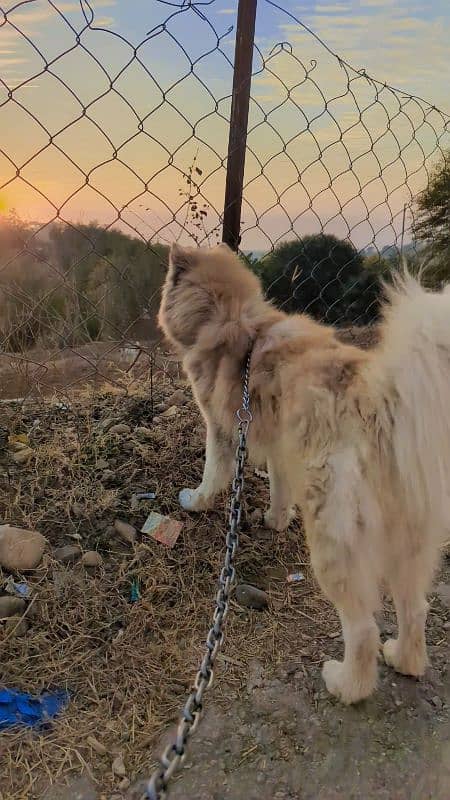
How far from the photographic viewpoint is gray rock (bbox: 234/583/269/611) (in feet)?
8.24

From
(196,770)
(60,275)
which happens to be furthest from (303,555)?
(60,275)

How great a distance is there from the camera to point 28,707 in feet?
6.42

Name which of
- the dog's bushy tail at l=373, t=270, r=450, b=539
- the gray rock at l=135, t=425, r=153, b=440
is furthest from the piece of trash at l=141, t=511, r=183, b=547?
the dog's bushy tail at l=373, t=270, r=450, b=539

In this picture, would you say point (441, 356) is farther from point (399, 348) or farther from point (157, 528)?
point (157, 528)

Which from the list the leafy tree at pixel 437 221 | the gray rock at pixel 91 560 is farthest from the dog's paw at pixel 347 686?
the leafy tree at pixel 437 221

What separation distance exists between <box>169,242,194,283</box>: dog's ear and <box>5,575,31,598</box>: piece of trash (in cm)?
153

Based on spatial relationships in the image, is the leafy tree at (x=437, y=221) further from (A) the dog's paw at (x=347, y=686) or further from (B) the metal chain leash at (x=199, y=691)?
(B) the metal chain leash at (x=199, y=691)

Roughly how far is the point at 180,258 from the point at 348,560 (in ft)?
5.37

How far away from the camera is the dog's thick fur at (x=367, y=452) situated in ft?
5.63

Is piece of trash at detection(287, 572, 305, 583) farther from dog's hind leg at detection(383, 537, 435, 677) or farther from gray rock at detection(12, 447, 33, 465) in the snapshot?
gray rock at detection(12, 447, 33, 465)

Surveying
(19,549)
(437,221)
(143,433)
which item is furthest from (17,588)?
(437,221)

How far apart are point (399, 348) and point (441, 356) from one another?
13 cm

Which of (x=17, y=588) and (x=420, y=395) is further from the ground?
(x=420, y=395)

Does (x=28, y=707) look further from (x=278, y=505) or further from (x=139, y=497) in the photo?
(x=278, y=505)
